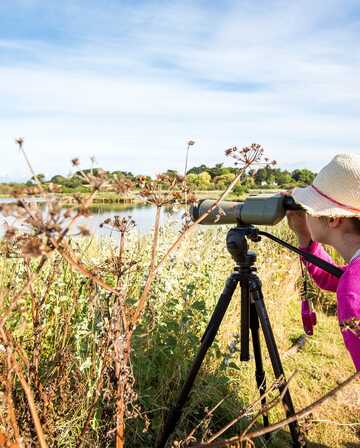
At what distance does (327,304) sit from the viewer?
5.75 metres

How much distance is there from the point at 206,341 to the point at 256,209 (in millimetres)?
677

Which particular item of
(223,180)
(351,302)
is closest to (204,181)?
(223,180)

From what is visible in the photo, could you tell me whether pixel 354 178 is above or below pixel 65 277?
Result: above

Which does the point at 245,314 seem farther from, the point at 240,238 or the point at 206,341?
the point at 240,238

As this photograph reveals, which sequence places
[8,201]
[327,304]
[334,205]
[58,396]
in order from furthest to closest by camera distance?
[327,304]
[58,396]
[334,205]
[8,201]

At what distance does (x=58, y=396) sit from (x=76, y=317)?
21.6 inches

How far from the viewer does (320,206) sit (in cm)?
200

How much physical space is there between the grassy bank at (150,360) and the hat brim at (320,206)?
28.4 inches

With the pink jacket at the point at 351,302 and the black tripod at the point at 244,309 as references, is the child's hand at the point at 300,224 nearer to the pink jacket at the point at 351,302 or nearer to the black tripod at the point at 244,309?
the black tripod at the point at 244,309

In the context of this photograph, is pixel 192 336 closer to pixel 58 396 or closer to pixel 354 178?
pixel 58 396

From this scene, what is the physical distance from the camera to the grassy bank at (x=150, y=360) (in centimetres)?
216

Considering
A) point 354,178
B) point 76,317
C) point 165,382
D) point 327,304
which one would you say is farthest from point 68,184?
point 327,304

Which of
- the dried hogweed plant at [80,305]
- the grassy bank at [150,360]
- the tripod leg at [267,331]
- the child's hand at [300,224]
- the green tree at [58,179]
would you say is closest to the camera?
the dried hogweed plant at [80,305]

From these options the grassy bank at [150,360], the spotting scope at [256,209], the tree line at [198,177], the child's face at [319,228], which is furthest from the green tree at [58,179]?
the child's face at [319,228]
